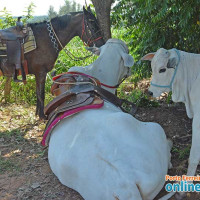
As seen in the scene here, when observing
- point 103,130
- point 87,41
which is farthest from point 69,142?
point 87,41

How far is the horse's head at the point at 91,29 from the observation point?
6164 mm

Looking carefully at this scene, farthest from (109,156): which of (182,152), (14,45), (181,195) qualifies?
(14,45)

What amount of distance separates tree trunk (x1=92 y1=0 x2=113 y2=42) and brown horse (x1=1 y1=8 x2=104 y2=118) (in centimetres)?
14

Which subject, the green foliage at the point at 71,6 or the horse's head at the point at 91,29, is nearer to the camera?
the horse's head at the point at 91,29

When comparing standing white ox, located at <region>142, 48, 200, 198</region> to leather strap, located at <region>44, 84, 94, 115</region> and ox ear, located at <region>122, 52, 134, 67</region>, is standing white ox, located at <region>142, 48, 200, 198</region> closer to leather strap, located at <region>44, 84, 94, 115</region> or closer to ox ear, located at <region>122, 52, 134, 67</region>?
ox ear, located at <region>122, 52, 134, 67</region>

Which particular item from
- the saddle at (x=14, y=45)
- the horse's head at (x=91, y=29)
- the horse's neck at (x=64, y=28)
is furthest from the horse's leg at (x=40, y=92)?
the horse's head at (x=91, y=29)

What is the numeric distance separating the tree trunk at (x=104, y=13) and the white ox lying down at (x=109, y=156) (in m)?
3.06

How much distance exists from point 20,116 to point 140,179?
14.5 ft

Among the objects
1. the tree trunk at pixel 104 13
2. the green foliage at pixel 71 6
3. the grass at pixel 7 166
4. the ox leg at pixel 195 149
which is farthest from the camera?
the green foliage at pixel 71 6

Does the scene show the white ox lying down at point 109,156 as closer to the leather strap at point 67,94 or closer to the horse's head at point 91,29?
the leather strap at point 67,94

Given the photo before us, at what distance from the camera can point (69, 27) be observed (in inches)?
245

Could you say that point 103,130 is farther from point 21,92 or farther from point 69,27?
point 21,92

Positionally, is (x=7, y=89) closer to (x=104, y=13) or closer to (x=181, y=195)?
(x=104, y=13)

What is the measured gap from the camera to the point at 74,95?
11.9 ft
